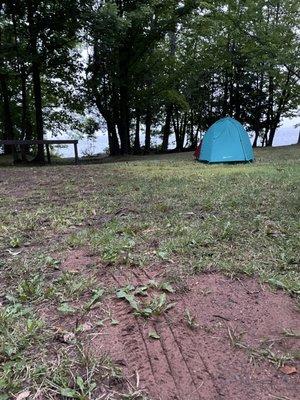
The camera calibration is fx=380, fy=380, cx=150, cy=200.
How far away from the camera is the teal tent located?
9367 millimetres

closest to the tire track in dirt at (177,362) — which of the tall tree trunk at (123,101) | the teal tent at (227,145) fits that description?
the teal tent at (227,145)

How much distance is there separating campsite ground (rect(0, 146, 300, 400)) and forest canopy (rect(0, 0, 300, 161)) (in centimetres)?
778

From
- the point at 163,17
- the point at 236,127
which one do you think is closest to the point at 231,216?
the point at 236,127

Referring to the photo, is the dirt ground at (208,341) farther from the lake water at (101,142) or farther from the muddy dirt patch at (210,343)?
the lake water at (101,142)

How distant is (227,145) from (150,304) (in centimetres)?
804

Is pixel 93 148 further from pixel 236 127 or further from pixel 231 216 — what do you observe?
pixel 231 216

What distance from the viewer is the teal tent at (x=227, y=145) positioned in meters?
9.37

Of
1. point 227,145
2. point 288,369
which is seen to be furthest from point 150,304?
point 227,145

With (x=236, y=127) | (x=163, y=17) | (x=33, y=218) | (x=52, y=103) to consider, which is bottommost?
(x=33, y=218)

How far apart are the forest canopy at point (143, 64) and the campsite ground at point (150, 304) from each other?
306 inches

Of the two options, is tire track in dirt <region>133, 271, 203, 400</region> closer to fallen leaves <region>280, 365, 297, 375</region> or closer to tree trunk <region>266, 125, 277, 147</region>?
fallen leaves <region>280, 365, 297, 375</region>

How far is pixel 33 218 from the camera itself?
3357 millimetres

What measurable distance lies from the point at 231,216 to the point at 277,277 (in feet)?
4.05

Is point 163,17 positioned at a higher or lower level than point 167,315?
higher
